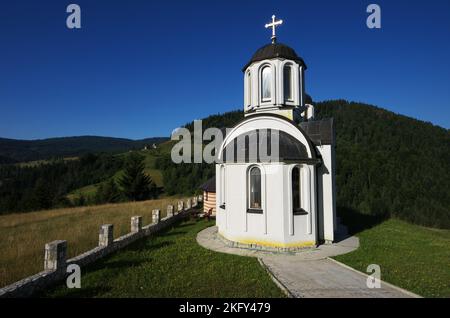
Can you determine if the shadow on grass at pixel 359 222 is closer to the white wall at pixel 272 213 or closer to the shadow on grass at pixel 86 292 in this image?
the white wall at pixel 272 213

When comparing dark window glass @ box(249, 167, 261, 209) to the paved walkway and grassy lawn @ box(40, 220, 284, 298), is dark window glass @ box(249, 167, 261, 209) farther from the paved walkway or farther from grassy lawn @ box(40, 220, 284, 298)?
grassy lawn @ box(40, 220, 284, 298)

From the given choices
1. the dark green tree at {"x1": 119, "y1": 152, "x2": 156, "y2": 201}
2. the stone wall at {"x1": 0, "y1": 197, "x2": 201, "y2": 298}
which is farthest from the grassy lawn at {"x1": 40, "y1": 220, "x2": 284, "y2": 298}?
the dark green tree at {"x1": 119, "y1": 152, "x2": 156, "y2": 201}

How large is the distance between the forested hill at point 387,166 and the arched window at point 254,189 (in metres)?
24.7

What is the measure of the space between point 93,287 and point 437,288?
8673 millimetres

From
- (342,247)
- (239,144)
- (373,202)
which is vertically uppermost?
(239,144)

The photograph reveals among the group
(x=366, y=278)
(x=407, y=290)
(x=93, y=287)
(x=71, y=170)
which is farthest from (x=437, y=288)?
(x=71, y=170)

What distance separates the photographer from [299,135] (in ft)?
37.8

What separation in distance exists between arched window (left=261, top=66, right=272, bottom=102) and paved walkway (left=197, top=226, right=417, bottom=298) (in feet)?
22.2

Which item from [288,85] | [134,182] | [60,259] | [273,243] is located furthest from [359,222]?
[134,182]

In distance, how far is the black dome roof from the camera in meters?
12.8

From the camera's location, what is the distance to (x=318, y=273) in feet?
27.6

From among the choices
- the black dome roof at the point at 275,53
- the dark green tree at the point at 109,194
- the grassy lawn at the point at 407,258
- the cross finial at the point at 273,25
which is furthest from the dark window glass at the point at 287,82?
the dark green tree at the point at 109,194

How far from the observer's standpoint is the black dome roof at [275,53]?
1277 cm
